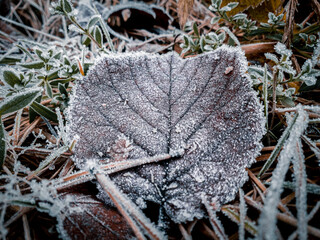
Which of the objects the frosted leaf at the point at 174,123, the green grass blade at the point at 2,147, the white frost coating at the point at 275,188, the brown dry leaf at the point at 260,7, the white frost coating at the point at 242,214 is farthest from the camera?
the brown dry leaf at the point at 260,7

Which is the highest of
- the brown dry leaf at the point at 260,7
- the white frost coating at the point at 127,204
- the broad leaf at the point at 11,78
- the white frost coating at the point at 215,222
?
the brown dry leaf at the point at 260,7

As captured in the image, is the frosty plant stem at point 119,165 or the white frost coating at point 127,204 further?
the frosty plant stem at point 119,165

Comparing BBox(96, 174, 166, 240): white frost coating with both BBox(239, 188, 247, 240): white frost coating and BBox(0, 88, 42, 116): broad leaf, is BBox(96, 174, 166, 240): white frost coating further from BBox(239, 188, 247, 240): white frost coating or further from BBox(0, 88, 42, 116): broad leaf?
BBox(0, 88, 42, 116): broad leaf

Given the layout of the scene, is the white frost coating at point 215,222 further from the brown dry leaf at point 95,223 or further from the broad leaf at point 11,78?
the broad leaf at point 11,78

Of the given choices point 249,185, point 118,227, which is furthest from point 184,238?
point 249,185

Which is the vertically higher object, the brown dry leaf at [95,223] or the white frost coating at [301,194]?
the white frost coating at [301,194]

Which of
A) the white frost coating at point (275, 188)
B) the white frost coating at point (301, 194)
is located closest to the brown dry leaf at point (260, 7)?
the white frost coating at point (275, 188)
